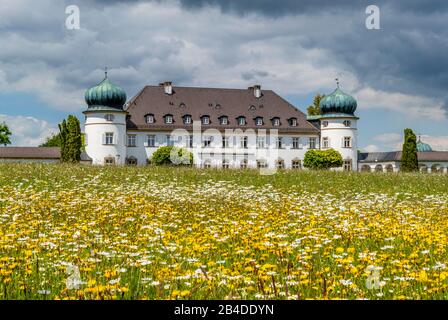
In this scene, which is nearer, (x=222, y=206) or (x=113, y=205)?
(x=113, y=205)

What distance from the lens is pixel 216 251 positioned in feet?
24.9

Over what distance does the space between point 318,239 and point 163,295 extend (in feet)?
12.5

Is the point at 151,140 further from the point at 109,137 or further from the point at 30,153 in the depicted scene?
the point at 30,153

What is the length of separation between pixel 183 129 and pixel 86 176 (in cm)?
4360

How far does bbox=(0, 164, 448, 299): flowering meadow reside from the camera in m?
5.22

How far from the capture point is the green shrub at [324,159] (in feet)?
209

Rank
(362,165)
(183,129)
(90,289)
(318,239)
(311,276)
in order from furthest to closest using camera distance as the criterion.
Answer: (362,165) < (183,129) < (318,239) < (311,276) < (90,289)

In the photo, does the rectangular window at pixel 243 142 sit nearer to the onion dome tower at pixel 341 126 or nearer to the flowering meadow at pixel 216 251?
the onion dome tower at pixel 341 126

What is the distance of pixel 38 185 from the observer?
20078 mm
